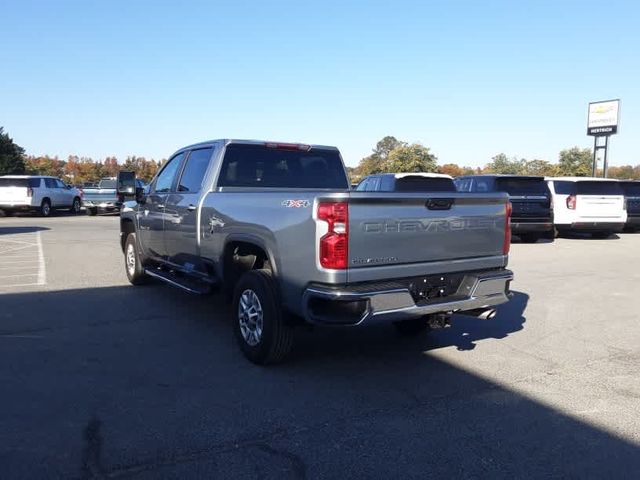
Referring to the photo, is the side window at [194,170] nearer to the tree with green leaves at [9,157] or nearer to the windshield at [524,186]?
the windshield at [524,186]

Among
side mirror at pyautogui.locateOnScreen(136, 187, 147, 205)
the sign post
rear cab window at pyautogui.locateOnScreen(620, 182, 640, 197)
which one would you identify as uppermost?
the sign post

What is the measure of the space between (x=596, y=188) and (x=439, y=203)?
1370 centimetres

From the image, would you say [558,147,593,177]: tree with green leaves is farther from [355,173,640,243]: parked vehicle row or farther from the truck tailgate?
the truck tailgate

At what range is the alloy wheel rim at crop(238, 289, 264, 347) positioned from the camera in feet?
16.3

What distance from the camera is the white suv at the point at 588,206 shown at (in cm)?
1633

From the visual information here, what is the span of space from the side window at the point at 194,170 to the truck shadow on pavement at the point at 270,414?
1.72 m

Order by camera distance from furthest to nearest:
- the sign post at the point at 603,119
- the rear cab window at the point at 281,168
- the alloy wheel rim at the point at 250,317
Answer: the sign post at the point at 603,119 < the rear cab window at the point at 281,168 < the alloy wheel rim at the point at 250,317

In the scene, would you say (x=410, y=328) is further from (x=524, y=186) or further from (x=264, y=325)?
(x=524, y=186)

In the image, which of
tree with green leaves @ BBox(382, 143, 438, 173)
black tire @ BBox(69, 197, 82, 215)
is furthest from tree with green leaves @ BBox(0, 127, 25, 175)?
tree with green leaves @ BBox(382, 143, 438, 173)

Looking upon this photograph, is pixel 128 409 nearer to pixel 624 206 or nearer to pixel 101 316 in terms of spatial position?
pixel 101 316

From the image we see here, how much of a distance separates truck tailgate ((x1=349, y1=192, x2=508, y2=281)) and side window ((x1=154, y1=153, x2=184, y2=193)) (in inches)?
147

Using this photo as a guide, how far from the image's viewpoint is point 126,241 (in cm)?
906

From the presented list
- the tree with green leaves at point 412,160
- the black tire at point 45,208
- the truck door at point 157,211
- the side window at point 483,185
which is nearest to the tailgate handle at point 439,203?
the truck door at point 157,211

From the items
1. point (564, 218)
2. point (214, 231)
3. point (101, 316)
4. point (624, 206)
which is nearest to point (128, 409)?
point (214, 231)
